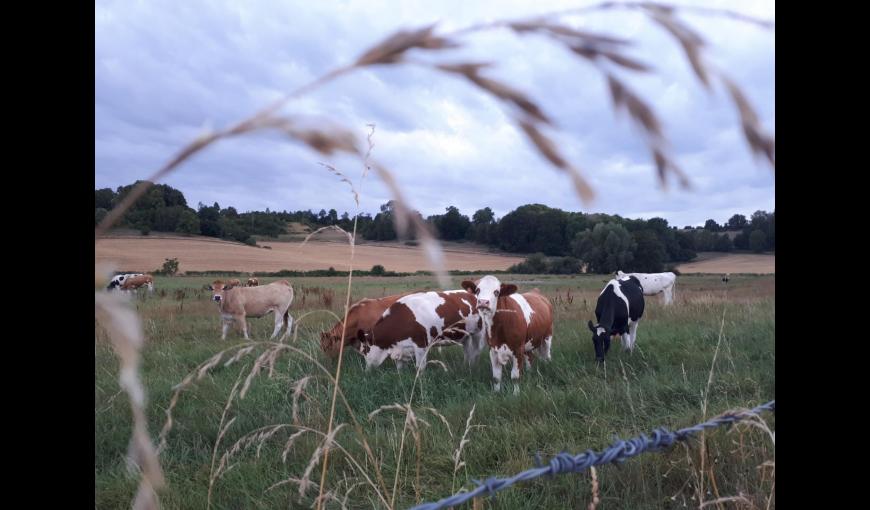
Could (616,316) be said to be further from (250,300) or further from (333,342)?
(250,300)

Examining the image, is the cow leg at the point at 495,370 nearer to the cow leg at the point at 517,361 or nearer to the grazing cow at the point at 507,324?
the grazing cow at the point at 507,324

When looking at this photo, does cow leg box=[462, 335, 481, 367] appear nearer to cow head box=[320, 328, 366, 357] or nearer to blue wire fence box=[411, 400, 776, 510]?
cow head box=[320, 328, 366, 357]

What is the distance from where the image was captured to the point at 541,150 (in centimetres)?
52

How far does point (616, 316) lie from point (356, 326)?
3.72 metres

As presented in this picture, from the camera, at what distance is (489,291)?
605 cm

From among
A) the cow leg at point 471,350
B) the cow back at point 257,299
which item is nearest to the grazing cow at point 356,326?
→ the cow leg at point 471,350

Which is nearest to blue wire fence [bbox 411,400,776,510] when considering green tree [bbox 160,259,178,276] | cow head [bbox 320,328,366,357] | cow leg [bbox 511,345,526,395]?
cow leg [bbox 511,345,526,395]

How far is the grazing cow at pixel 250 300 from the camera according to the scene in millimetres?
10695

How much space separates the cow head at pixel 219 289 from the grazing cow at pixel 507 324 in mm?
6270

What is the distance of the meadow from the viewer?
2320 millimetres

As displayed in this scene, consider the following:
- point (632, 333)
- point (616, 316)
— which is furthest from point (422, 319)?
point (632, 333)

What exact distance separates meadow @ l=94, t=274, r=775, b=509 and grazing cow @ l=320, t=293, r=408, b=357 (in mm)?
234

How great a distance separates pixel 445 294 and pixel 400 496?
5.05m
